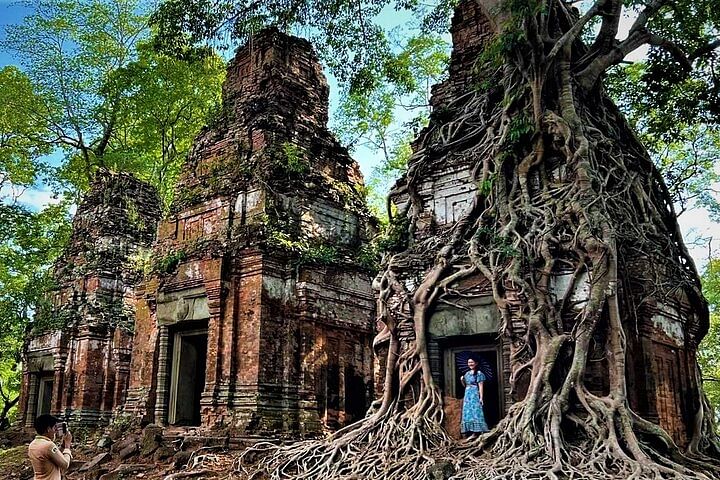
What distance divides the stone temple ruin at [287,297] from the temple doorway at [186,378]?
0.02 metres

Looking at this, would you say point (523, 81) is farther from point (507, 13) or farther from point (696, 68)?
point (696, 68)

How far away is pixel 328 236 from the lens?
12.6 metres

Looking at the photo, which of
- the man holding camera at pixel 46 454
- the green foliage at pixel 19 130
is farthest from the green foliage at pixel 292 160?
the green foliage at pixel 19 130

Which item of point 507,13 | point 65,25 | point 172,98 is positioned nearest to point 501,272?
point 507,13

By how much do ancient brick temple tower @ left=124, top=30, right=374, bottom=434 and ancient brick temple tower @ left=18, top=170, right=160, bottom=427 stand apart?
9.66 ft

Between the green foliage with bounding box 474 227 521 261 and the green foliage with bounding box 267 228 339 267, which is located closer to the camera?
the green foliage with bounding box 474 227 521 261

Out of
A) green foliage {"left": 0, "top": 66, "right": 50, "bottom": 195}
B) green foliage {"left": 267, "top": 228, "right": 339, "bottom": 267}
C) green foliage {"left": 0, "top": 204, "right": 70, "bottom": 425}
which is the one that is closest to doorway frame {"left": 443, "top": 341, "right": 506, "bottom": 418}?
green foliage {"left": 267, "top": 228, "right": 339, "bottom": 267}

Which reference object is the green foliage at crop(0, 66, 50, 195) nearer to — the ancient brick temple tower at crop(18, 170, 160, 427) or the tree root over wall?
the ancient brick temple tower at crop(18, 170, 160, 427)

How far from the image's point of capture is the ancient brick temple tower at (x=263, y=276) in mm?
11094

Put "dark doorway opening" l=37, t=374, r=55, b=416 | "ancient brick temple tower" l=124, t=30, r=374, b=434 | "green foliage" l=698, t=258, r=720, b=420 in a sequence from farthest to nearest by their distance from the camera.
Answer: "green foliage" l=698, t=258, r=720, b=420
"dark doorway opening" l=37, t=374, r=55, b=416
"ancient brick temple tower" l=124, t=30, r=374, b=434

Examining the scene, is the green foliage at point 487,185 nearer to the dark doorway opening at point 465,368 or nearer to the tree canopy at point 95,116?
the dark doorway opening at point 465,368

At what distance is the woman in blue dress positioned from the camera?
8.29 m

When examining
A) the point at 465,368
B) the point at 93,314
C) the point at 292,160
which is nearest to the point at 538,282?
the point at 465,368

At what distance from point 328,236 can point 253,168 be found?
177 cm
